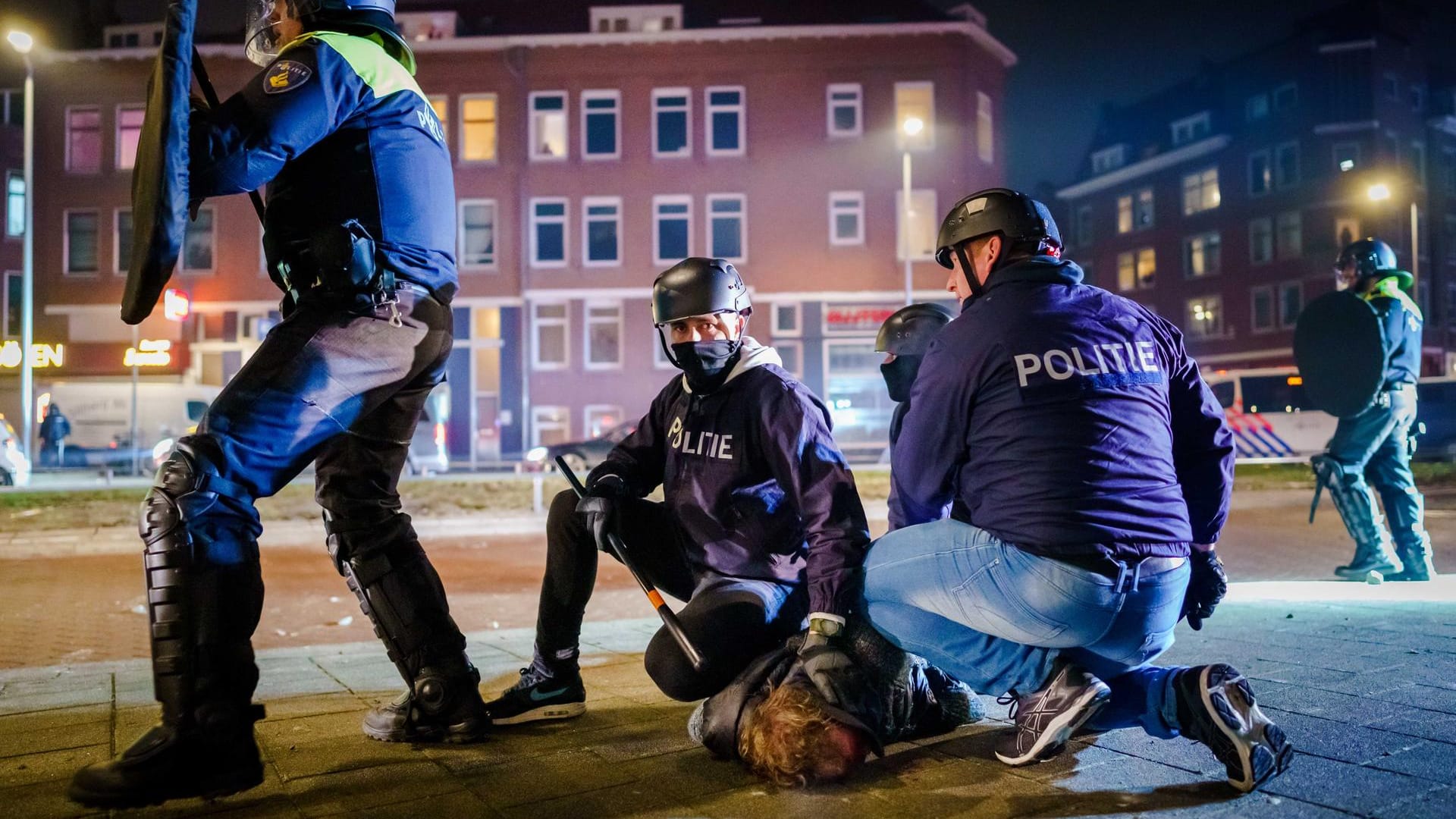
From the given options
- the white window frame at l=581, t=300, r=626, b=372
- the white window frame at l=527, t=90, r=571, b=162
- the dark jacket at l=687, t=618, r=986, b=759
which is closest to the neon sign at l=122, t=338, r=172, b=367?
the white window frame at l=581, t=300, r=626, b=372

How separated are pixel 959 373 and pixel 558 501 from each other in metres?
1.45

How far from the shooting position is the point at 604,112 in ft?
100

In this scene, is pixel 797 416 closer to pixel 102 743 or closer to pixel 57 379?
pixel 102 743

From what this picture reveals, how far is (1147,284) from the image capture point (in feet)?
148

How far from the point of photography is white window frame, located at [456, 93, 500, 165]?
3061 cm

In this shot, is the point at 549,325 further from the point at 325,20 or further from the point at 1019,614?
the point at 1019,614

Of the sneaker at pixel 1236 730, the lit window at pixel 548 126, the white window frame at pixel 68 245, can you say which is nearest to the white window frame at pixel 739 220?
the lit window at pixel 548 126

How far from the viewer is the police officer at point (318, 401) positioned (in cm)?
231

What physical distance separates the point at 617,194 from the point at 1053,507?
95.5 ft

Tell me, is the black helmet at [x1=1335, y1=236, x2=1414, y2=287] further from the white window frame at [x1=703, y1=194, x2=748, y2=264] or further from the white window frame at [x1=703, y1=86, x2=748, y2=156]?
the white window frame at [x1=703, y1=86, x2=748, y2=156]

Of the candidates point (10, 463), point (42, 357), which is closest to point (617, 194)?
point (42, 357)

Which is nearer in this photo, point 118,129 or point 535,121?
point 535,121

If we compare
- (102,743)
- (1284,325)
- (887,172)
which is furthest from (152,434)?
(1284,325)

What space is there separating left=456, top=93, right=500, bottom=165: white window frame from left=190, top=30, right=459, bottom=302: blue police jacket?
29.0m
